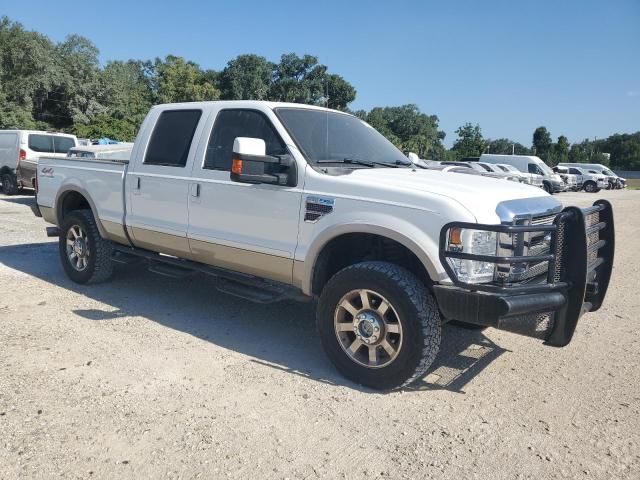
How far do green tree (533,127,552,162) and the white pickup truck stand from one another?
3220 inches

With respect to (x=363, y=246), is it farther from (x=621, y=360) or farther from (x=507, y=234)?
(x=621, y=360)

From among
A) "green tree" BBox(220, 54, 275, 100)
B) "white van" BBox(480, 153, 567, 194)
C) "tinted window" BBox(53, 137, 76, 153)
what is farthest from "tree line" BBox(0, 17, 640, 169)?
"tinted window" BBox(53, 137, 76, 153)

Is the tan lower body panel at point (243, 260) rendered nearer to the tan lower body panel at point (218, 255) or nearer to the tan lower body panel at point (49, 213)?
the tan lower body panel at point (218, 255)

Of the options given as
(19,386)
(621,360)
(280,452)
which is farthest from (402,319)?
(19,386)

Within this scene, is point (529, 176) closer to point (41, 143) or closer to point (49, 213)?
point (41, 143)

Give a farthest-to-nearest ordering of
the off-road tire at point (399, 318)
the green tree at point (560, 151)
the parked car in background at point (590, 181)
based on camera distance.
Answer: the green tree at point (560, 151)
the parked car in background at point (590, 181)
the off-road tire at point (399, 318)

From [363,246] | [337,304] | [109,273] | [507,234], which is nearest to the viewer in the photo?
[507,234]

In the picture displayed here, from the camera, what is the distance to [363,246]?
14.2 feet

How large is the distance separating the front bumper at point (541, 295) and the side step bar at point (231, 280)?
1.36m

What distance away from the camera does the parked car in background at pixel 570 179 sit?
34750 mm

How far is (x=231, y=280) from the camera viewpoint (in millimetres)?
4844

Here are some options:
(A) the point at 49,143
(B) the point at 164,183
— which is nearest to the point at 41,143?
(A) the point at 49,143

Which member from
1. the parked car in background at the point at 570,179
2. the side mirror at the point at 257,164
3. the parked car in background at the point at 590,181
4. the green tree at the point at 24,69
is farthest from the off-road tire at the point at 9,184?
the parked car in background at the point at 590,181

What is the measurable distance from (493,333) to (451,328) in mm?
375
